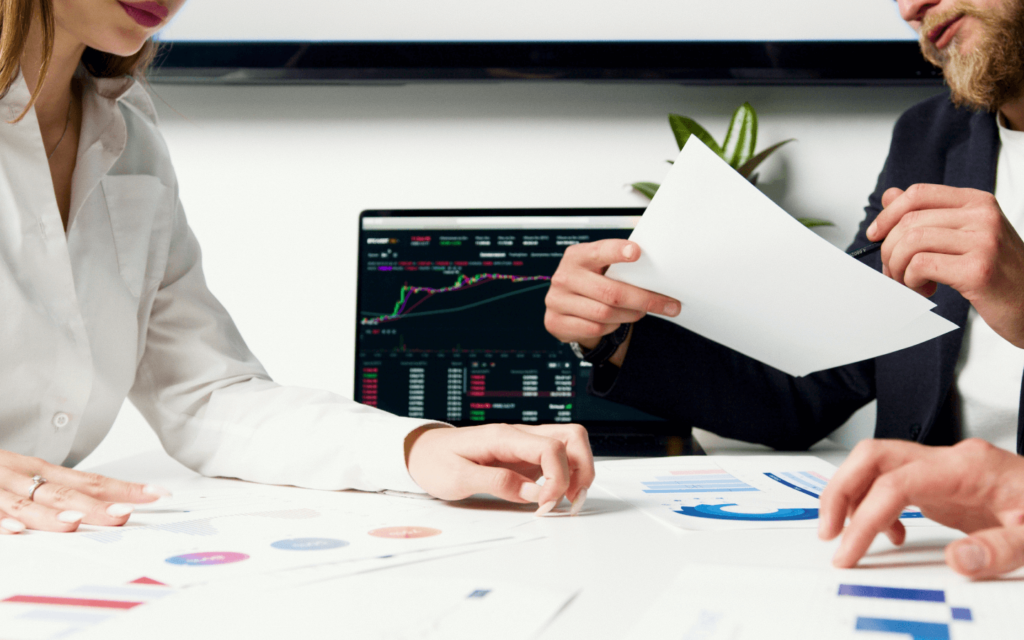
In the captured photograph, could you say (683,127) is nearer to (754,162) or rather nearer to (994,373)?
(754,162)

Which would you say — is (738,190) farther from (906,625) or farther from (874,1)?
(874,1)

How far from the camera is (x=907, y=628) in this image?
0.33m

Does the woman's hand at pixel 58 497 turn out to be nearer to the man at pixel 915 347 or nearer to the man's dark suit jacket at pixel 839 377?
the man at pixel 915 347

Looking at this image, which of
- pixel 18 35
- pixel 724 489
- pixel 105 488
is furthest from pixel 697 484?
pixel 18 35

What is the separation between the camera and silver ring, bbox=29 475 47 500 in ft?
1.68

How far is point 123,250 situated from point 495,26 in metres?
Result: 0.78

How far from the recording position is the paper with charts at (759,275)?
1.76ft

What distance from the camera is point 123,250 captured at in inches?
30.4

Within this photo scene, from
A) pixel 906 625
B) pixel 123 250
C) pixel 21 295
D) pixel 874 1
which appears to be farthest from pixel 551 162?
pixel 906 625

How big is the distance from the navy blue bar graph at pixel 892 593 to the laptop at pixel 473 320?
A: 73 centimetres

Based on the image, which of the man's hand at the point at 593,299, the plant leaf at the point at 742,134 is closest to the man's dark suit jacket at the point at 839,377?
the man's hand at the point at 593,299

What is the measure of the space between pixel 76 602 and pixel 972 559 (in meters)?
0.45

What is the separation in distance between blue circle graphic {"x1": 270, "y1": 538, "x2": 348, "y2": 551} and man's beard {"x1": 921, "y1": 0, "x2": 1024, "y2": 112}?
→ 98 cm

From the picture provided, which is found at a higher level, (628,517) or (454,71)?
(454,71)
